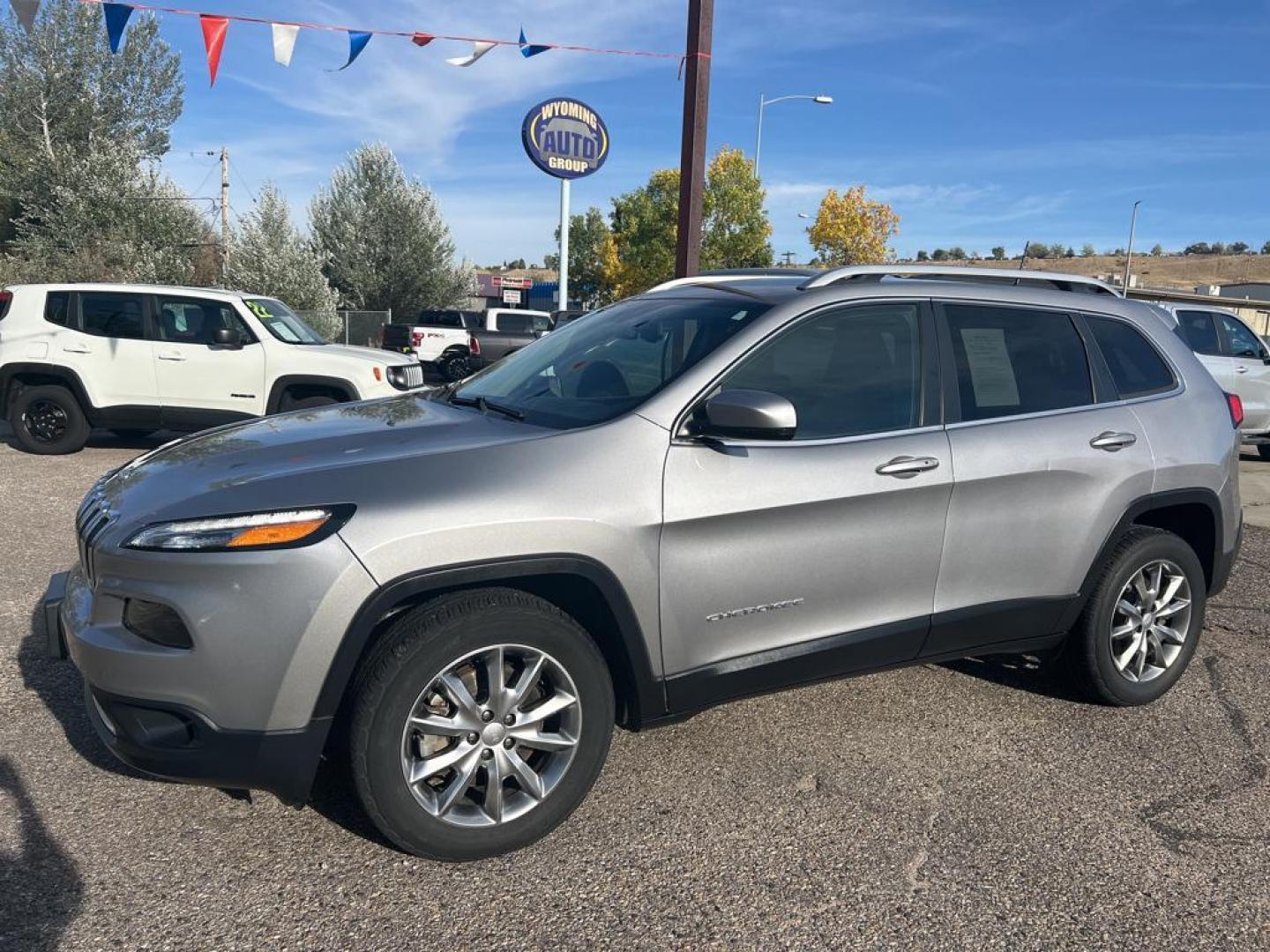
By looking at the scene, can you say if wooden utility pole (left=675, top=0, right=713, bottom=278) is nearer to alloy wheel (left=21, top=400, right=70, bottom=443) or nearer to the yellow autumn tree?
alloy wheel (left=21, top=400, right=70, bottom=443)

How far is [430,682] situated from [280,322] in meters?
8.49

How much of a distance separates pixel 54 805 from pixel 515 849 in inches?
57.5

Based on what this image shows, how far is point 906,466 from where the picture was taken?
3336 mm

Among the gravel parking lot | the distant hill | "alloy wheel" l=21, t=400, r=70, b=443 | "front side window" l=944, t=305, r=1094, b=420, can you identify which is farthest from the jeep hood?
the distant hill

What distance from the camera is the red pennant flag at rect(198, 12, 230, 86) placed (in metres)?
10.1

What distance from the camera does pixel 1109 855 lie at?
2953 mm

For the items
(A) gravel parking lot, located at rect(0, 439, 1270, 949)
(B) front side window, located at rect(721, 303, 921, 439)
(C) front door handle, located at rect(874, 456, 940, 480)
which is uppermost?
(B) front side window, located at rect(721, 303, 921, 439)

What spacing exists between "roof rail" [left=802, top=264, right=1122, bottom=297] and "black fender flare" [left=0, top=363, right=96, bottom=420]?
8522 mm

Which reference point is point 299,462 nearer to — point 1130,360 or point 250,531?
point 250,531

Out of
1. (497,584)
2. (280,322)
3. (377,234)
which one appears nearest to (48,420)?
(280,322)

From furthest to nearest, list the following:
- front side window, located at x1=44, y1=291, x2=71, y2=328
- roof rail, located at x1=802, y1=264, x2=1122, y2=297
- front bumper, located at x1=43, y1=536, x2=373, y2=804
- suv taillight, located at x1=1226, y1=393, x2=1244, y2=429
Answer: front side window, located at x1=44, y1=291, x2=71, y2=328 < suv taillight, located at x1=1226, y1=393, x2=1244, y2=429 < roof rail, located at x1=802, y1=264, x2=1122, y2=297 < front bumper, located at x1=43, y1=536, x2=373, y2=804

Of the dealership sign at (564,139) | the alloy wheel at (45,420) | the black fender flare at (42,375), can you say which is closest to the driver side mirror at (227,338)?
the black fender flare at (42,375)

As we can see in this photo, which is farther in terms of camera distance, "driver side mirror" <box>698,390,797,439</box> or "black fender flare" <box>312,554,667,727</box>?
"driver side mirror" <box>698,390,797,439</box>

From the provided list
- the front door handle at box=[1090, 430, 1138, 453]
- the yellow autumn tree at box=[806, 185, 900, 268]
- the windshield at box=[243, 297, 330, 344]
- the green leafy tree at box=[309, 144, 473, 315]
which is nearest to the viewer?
the front door handle at box=[1090, 430, 1138, 453]
